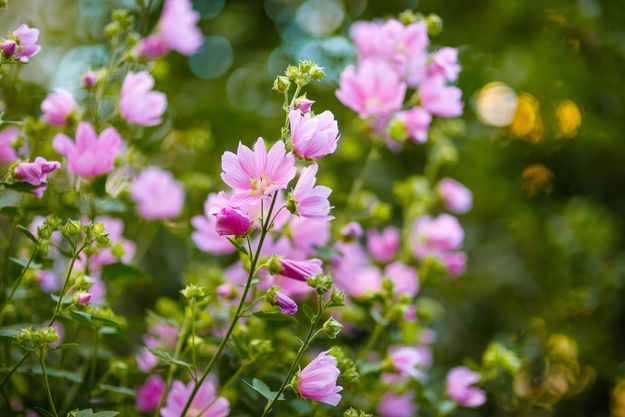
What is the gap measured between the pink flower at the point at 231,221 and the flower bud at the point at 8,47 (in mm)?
271

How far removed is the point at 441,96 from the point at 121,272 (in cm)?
50

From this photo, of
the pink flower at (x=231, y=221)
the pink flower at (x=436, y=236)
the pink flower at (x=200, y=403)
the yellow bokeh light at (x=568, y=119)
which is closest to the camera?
the pink flower at (x=231, y=221)

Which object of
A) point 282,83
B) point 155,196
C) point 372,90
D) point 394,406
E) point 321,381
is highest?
A: point 282,83

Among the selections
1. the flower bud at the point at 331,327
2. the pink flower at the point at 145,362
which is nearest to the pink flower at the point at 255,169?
the flower bud at the point at 331,327

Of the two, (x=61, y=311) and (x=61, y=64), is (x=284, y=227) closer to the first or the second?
(x=61, y=311)

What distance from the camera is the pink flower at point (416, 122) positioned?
923mm

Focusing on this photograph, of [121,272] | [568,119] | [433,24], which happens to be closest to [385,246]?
[433,24]

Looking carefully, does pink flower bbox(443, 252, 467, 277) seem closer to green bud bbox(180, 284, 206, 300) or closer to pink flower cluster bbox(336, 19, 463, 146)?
pink flower cluster bbox(336, 19, 463, 146)

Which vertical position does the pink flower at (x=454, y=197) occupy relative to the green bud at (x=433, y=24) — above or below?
below

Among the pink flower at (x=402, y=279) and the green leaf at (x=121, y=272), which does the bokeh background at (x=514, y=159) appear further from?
the green leaf at (x=121, y=272)

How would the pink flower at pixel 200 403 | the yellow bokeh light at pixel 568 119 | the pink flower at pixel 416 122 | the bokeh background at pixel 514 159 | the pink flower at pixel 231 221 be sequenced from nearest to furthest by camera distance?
the pink flower at pixel 231 221 → the pink flower at pixel 200 403 → the pink flower at pixel 416 122 → the bokeh background at pixel 514 159 → the yellow bokeh light at pixel 568 119

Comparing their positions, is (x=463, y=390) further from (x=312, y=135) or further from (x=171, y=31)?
(x=171, y=31)

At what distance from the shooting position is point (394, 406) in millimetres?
988

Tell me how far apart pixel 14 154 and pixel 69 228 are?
0.24 m
